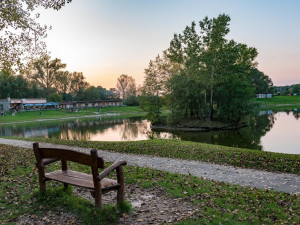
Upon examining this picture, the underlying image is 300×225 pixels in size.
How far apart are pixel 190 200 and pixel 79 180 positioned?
2.59 meters

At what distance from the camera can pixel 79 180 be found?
17.1ft

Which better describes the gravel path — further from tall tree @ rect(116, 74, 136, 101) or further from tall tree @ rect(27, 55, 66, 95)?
tall tree @ rect(116, 74, 136, 101)

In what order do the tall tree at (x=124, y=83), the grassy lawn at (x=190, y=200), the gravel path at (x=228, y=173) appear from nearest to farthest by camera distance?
the grassy lawn at (x=190, y=200) → the gravel path at (x=228, y=173) → the tall tree at (x=124, y=83)

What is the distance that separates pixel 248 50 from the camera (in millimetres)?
41781

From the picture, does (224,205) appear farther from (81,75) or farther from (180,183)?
(81,75)

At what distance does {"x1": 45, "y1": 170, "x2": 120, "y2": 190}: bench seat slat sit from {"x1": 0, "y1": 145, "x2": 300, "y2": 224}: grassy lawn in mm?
468

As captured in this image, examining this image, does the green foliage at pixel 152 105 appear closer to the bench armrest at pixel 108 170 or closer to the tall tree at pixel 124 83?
the bench armrest at pixel 108 170

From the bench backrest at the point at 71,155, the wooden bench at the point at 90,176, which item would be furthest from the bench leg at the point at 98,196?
the bench backrest at the point at 71,155

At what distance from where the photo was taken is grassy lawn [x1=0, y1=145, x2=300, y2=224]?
4781 millimetres

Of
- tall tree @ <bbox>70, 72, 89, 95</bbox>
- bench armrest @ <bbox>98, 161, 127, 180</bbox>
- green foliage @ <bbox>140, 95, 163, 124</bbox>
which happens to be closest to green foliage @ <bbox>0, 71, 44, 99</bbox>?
tall tree @ <bbox>70, 72, 89, 95</bbox>

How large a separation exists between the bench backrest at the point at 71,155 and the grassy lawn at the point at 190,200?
101cm

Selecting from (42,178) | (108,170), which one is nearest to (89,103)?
(42,178)

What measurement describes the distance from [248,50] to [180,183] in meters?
40.2

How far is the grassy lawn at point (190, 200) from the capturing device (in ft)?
15.7
